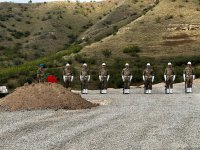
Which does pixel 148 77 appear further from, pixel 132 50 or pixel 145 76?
pixel 132 50

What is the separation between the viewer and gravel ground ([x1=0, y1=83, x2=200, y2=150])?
13.7 meters

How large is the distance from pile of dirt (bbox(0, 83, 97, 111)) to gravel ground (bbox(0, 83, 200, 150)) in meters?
0.94

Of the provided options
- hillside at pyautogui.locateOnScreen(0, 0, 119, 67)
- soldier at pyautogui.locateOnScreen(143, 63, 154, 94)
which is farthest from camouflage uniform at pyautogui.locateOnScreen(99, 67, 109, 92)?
hillside at pyautogui.locateOnScreen(0, 0, 119, 67)

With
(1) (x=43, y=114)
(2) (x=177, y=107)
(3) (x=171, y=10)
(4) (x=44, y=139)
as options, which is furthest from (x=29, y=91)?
(3) (x=171, y=10)

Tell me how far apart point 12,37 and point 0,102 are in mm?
65050

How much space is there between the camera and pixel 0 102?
75.4 ft

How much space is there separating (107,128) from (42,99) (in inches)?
267

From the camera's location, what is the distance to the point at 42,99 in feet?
74.1

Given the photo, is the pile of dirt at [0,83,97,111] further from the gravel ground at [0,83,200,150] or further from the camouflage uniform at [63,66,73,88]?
the camouflage uniform at [63,66,73,88]

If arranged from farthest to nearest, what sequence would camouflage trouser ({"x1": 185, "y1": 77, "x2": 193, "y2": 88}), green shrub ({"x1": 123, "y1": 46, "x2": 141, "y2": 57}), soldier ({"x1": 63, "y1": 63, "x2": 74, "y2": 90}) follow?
green shrub ({"x1": 123, "y1": 46, "x2": 141, "y2": 57}) < camouflage trouser ({"x1": 185, "y1": 77, "x2": 193, "y2": 88}) < soldier ({"x1": 63, "y1": 63, "x2": 74, "y2": 90})

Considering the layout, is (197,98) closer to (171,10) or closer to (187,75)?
(187,75)

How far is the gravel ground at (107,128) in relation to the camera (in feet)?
45.0

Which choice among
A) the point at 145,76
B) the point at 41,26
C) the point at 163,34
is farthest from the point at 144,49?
the point at 41,26

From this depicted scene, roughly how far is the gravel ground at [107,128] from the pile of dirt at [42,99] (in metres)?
0.94
